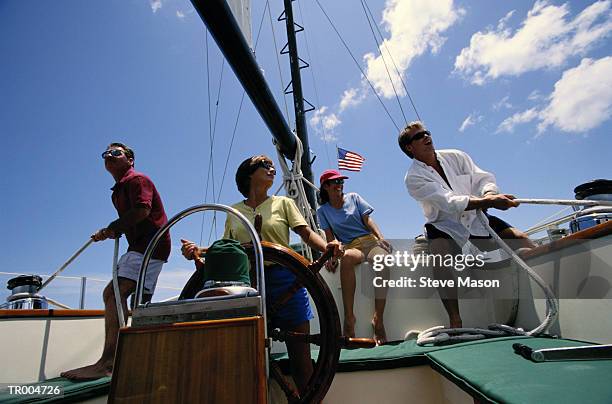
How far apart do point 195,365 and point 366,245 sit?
5.86 ft

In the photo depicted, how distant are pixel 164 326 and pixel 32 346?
68.2 inches

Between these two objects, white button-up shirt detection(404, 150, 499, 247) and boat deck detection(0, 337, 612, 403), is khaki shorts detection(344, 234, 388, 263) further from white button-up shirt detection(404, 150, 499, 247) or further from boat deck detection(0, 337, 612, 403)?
boat deck detection(0, 337, 612, 403)

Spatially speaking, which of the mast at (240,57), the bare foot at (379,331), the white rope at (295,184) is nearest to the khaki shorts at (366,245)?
the bare foot at (379,331)

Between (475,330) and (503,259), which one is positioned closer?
(475,330)

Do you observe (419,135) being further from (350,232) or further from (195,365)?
(195,365)

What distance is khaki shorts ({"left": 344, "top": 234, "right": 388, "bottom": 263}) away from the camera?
239cm

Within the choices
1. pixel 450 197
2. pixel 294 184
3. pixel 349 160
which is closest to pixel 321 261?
pixel 450 197

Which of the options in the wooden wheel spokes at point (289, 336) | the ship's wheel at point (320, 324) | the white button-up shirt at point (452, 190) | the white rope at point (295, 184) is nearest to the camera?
the ship's wheel at point (320, 324)

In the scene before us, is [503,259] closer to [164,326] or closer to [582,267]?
[582,267]

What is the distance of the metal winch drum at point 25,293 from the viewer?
91.9 inches

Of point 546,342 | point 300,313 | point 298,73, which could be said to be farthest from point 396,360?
point 298,73

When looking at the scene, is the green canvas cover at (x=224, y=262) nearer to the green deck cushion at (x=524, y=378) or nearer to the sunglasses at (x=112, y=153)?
the green deck cushion at (x=524, y=378)

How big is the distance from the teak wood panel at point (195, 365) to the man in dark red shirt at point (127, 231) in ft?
3.21

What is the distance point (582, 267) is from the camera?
4.90 feet
